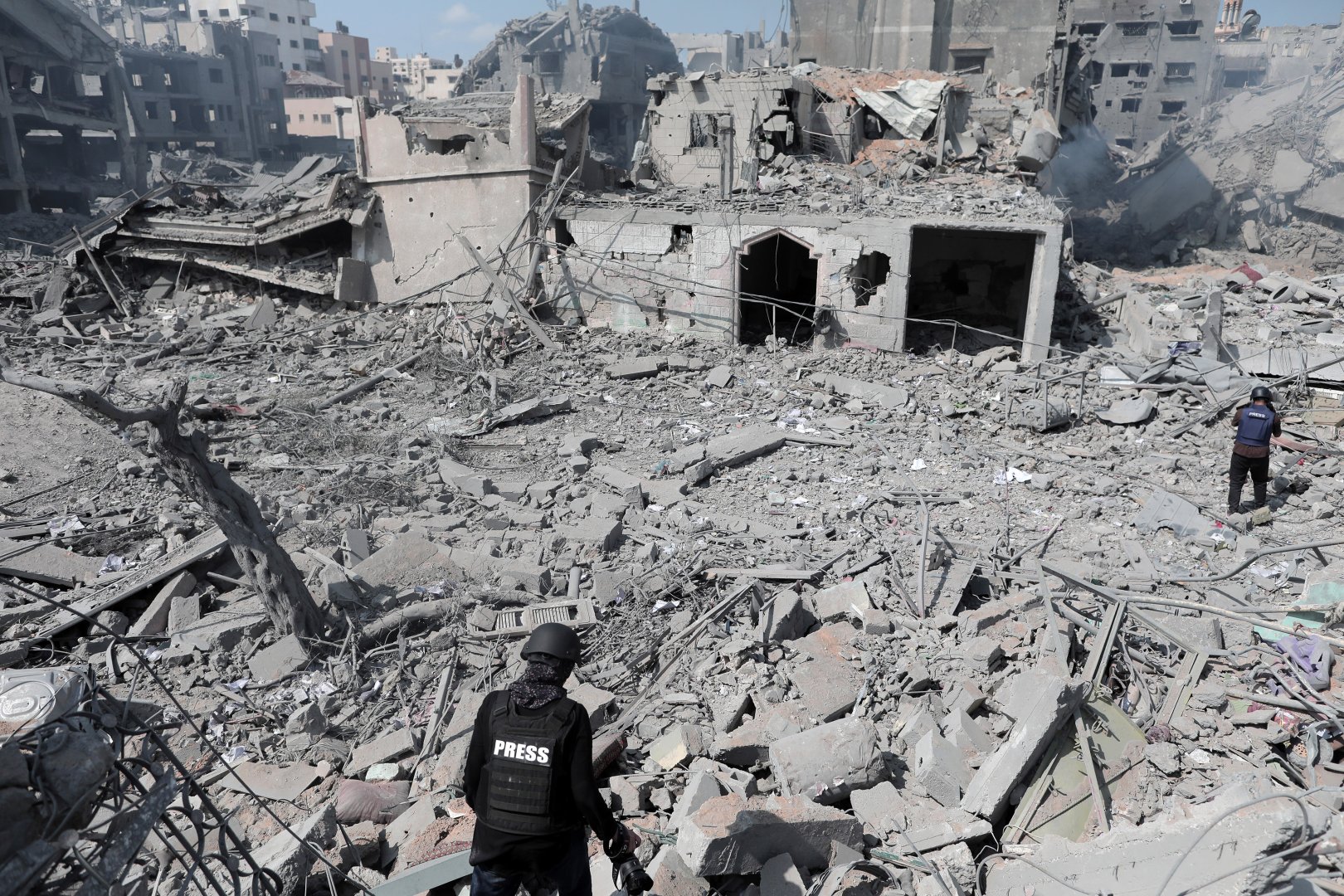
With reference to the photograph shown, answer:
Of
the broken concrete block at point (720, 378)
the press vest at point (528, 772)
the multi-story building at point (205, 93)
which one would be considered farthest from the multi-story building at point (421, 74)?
the press vest at point (528, 772)

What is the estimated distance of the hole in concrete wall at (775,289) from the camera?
53.8 ft

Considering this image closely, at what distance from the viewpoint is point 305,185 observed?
2288cm

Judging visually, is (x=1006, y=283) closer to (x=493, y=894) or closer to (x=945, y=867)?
(x=945, y=867)

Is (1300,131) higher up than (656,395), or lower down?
higher up

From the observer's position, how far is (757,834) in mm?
3893

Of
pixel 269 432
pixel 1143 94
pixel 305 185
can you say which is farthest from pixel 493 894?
pixel 1143 94

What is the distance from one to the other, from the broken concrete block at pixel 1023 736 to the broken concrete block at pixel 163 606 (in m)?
5.81

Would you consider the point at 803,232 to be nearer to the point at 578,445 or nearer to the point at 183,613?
the point at 578,445

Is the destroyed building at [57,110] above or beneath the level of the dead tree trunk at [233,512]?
above

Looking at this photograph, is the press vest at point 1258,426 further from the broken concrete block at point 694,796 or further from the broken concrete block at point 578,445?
the broken concrete block at point 578,445

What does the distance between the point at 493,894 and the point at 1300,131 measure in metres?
36.4

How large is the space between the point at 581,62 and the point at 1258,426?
42.5 m

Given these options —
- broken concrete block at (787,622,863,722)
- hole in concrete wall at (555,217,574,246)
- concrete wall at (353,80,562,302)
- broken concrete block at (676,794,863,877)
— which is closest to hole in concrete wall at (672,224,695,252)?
hole in concrete wall at (555,217,574,246)

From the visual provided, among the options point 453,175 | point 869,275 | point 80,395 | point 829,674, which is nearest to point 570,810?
point 829,674
